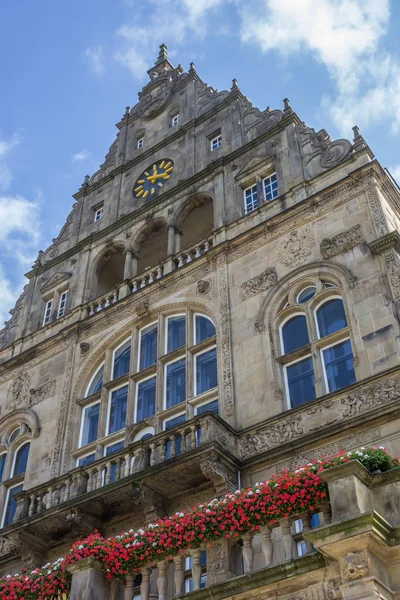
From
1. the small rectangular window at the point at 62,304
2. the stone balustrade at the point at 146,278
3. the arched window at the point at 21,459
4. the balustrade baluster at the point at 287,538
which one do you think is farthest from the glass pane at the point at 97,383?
the balustrade baluster at the point at 287,538

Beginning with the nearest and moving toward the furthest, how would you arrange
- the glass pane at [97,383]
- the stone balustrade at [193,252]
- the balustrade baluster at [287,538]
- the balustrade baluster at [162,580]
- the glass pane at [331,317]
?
the balustrade baluster at [287,538] → the balustrade baluster at [162,580] → the glass pane at [331,317] → the glass pane at [97,383] → the stone balustrade at [193,252]

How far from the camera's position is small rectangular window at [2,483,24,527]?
21234 mm

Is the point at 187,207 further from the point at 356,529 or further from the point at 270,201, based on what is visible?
the point at 356,529

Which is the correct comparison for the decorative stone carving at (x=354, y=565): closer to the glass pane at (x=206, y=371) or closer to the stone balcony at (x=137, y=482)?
the stone balcony at (x=137, y=482)

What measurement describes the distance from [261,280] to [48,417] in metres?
7.38

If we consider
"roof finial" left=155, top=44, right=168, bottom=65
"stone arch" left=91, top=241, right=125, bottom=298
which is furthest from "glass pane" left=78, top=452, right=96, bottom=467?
"roof finial" left=155, top=44, right=168, bottom=65

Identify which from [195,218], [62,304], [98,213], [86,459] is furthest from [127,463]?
[98,213]

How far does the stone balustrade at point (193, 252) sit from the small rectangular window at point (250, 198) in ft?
5.00

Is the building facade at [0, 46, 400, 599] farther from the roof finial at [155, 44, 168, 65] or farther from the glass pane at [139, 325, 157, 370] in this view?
the roof finial at [155, 44, 168, 65]

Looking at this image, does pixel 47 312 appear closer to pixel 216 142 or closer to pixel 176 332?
pixel 176 332

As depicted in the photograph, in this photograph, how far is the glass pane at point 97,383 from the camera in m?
22.6

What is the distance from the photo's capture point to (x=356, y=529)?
10750 millimetres

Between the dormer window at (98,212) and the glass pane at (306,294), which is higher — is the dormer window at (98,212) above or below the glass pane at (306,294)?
above

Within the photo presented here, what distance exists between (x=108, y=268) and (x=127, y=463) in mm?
11451
